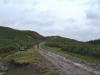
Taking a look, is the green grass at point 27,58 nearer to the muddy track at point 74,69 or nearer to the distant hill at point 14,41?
the muddy track at point 74,69

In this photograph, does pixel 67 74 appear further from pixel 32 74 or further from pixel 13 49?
pixel 13 49

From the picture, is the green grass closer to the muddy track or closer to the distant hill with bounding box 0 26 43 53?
the muddy track

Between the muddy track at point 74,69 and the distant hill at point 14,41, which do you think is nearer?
the muddy track at point 74,69

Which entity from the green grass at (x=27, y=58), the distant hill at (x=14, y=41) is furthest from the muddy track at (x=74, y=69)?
the distant hill at (x=14, y=41)

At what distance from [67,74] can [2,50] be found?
35651 mm

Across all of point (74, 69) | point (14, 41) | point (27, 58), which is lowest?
point (74, 69)

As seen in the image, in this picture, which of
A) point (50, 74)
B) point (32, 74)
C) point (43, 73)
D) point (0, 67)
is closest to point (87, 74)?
point (50, 74)

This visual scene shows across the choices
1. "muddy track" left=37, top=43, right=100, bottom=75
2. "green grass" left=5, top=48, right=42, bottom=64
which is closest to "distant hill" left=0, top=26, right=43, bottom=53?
"green grass" left=5, top=48, right=42, bottom=64

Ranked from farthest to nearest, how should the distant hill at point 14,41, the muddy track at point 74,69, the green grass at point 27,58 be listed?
the distant hill at point 14,41 < the green grass at point 27,58 < the muddy track at point 74,69

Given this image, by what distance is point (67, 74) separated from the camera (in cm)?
1622

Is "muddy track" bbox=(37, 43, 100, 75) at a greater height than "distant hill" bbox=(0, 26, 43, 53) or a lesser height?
lesser

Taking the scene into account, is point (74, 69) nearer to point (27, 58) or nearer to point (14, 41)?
point (27, 58)

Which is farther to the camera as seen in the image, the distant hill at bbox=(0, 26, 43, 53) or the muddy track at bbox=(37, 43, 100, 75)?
the distant hill at bbox=(0, 26, 43, 53)

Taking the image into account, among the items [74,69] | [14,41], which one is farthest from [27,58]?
[14,41]
